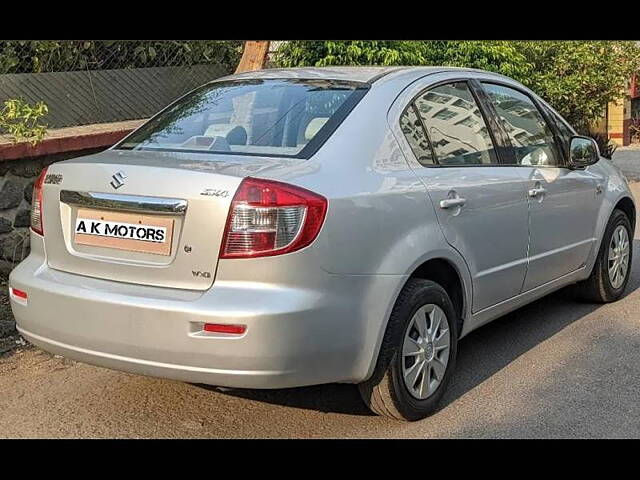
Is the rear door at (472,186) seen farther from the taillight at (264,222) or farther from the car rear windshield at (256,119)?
the taillight at (264,222)

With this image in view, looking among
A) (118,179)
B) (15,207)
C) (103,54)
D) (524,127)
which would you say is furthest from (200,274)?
(103,54)

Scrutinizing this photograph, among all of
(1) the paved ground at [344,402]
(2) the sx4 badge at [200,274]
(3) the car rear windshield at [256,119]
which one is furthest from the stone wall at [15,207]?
(2) the sx4 badge at [200,274]

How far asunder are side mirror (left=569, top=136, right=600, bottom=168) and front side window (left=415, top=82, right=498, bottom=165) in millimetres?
938

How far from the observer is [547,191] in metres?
4.87

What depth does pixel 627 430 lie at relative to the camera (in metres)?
3.78

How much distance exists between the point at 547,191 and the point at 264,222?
2.30 m

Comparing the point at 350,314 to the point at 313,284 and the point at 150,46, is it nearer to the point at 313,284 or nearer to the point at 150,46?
the point at 313,284

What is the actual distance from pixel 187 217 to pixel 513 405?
6.38 feet

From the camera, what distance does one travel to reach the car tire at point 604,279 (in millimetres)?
5770

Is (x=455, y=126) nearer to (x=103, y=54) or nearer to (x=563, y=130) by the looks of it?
(x=563, y=130)

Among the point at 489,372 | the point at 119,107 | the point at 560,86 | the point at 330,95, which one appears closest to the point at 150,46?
the point at 119,107

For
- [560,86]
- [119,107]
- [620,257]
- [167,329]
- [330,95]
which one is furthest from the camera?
[560,86]

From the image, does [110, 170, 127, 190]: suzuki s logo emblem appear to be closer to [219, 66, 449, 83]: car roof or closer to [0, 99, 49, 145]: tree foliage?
[219, 66, 449, 83]: car roof

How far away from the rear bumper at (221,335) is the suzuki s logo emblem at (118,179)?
1.35 feet
